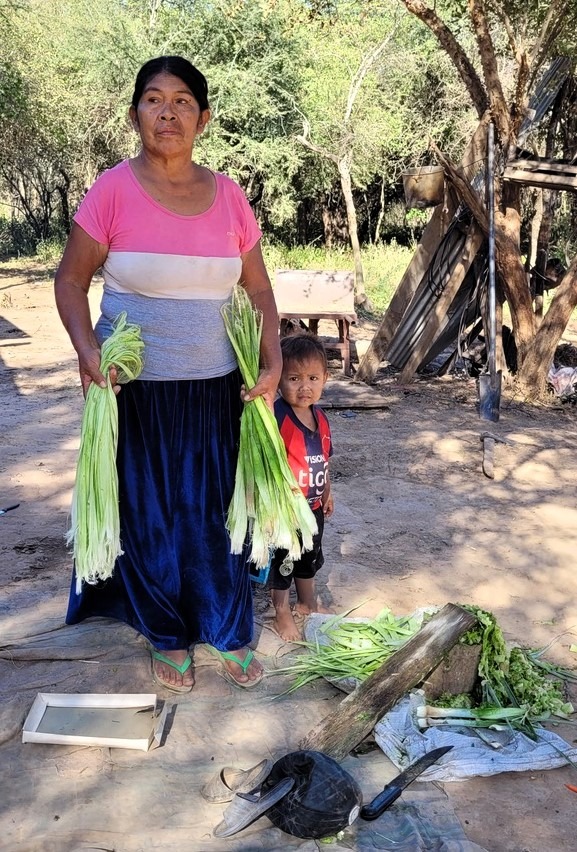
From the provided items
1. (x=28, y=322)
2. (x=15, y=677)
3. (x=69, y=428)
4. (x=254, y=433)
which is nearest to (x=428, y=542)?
(x=254, y=433)

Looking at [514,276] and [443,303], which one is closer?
[514,276]

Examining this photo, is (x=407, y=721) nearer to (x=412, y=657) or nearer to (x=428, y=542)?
(x=412, y=657)

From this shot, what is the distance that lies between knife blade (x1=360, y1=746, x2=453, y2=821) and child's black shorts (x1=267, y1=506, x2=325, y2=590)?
87 centimetres

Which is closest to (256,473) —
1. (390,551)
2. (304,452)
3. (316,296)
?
(304,452)

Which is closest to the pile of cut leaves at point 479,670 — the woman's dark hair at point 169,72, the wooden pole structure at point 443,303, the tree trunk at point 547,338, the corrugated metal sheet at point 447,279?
the woman's dark hair at point 169,72

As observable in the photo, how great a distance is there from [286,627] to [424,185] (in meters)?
5.70

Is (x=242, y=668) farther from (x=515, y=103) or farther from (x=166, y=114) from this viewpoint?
(x=515, y=103)

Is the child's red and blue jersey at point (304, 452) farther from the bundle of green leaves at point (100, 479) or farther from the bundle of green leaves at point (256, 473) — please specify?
the bundle of green leaves at point (100, 479)

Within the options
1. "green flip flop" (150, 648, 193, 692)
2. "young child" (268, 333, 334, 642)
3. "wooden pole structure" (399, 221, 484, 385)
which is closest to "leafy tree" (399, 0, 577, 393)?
"wooden pole structure" (399, 221, 484, 385)

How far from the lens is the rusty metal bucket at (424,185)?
7629mm

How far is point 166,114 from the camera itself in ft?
7.56

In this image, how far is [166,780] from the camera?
2244mm

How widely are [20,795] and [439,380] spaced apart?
7098 mm

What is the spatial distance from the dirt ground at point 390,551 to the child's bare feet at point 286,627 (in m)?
0.04
